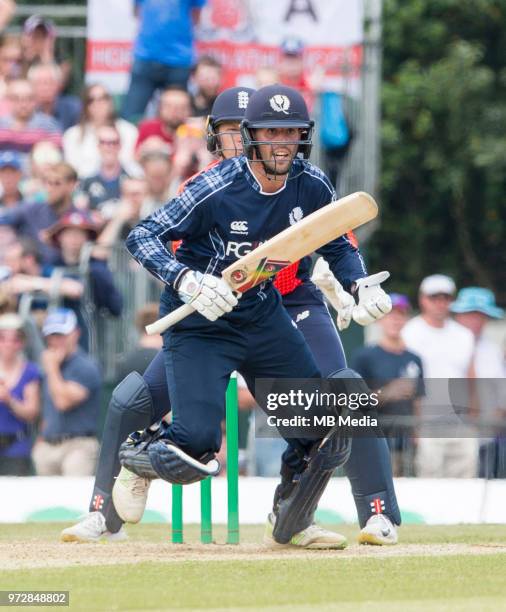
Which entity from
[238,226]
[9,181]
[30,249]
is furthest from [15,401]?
[238,226]

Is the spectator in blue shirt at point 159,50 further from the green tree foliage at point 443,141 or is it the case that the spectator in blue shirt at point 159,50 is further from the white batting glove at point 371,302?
the green tree foliage at point 443,141

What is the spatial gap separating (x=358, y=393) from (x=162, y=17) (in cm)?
800

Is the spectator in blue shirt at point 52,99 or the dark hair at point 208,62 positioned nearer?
the dark hair at point 208,62

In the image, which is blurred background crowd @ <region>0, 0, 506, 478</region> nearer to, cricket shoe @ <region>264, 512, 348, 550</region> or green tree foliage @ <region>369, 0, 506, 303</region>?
cricket shoe @ <region>264, 512, 348, 550</region>

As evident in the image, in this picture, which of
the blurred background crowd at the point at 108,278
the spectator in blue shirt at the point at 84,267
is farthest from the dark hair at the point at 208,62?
the spectator in blue shirt at the point at 84,267

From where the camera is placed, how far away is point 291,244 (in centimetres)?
700

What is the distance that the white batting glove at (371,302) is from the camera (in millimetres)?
7078

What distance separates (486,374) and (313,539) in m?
4.06

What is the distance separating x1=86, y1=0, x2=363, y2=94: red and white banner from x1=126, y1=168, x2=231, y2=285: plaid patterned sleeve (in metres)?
7.99

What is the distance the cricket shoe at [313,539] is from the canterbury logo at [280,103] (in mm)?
2207

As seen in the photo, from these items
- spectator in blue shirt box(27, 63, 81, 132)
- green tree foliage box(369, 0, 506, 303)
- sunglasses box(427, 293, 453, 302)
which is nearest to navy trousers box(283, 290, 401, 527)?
sunglasses box(427, 293, 453, 302)

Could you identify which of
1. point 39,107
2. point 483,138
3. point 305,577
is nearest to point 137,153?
point 39,107

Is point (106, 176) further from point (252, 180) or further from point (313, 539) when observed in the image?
point (252, 180)

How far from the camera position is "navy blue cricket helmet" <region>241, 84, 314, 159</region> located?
704 cm
